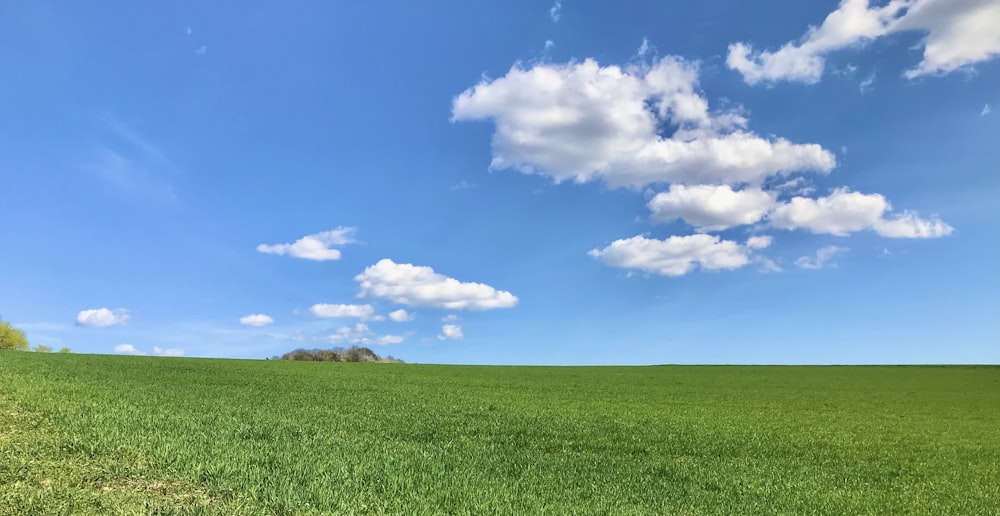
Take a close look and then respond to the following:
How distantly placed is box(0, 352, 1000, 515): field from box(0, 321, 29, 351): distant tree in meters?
74.0

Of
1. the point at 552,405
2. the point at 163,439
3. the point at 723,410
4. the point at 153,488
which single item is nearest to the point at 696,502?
the point at 153,488

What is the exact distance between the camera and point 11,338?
7844 centimetres

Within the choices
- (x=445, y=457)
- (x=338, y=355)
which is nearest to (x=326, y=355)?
(x=338, y=355)

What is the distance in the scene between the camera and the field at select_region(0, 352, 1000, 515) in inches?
314

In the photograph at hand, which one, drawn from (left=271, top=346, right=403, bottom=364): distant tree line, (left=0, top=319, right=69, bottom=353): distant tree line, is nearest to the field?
(left=271, top=346, right=403, bottom=364): distant tree line

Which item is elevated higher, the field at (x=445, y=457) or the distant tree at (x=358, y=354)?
the distant tree at (x=358, y=354)

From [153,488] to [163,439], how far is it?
276 cm

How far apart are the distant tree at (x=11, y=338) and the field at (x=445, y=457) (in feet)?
243

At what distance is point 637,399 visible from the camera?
27750 mm

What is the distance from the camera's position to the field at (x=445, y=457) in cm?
799

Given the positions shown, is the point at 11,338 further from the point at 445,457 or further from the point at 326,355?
the point at 445,457

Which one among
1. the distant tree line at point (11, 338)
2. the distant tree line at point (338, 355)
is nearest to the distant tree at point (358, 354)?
the distant tree line at point (338, 355)

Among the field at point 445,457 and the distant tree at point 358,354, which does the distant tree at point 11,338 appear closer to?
the distant tree at point 358,354

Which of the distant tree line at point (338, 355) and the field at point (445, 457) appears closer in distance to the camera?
the field at point (445, 457)
